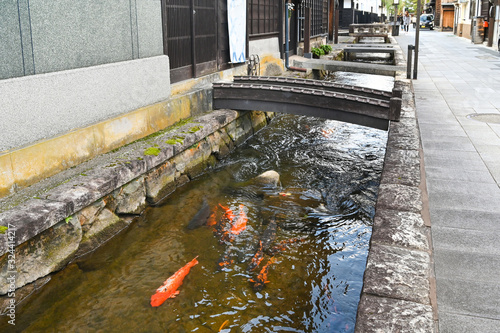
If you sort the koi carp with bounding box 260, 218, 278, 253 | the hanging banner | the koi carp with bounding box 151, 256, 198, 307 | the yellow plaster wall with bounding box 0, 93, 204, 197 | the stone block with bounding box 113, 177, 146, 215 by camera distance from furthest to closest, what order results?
1. the hanging banner
2. the stone block with bounding box 113, 177, 146, 215
3. the koi carp with bounding box 260, 218, 278, 253
4. the yellow plaster wall with bounding box 0, 93, 204, 197
5. the koi carp with bounding box 151, 256, 198, 307

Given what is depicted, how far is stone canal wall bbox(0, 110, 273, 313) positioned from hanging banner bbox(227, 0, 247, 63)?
3908 millimetres

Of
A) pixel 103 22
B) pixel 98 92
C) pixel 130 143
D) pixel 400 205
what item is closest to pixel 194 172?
pixel 130 143

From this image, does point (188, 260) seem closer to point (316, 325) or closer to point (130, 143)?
point (316, 325)

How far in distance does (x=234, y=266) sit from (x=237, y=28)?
362 inches

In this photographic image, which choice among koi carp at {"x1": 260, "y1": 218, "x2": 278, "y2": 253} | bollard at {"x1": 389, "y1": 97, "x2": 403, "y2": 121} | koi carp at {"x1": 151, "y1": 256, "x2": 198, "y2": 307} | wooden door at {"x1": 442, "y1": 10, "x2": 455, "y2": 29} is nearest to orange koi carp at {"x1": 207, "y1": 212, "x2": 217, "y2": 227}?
koi carp at {"x1": 260, "y1": 218, "x2": 278, "y2": 253}

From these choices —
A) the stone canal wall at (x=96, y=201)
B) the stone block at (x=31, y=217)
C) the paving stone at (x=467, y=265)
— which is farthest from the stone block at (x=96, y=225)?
the paving stone at (x=467, y=265)

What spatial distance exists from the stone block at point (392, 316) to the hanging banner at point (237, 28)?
10.4 meters

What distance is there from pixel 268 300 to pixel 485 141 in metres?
5.58

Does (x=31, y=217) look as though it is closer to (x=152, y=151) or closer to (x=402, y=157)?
(x=152, y=151)

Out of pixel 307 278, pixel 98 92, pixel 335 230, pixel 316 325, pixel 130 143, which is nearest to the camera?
pixel 316 325

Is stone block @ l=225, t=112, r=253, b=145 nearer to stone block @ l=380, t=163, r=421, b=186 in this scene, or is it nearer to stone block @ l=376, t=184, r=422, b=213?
stone block @ l=380, t=163, r=421, b=186

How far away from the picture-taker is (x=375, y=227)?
190 inches

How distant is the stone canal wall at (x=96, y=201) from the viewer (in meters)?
4.88

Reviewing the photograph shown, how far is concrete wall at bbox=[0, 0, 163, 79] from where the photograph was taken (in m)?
5.68
